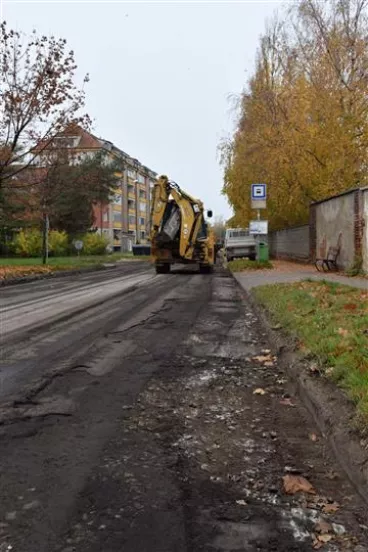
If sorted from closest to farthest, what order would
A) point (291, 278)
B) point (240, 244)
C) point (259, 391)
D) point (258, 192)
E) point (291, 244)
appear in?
point (259, 391) < point (291, 278) < point (258, 192) < point (291, 244) < point (240, 244)

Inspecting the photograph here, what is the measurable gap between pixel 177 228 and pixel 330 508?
19998 millimetres

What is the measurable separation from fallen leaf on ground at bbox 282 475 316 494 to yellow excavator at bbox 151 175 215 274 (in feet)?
63.0

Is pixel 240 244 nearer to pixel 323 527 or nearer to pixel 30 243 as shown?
pixel 30 243

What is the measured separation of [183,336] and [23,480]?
5.06 m

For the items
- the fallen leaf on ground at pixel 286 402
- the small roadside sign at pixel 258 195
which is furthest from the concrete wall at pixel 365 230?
the fallen leaf on ground at pixel 286 402

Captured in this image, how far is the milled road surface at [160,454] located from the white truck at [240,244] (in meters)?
24.4

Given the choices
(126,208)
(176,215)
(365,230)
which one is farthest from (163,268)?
(126,208)

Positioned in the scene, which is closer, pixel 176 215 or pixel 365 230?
pixel 365 230

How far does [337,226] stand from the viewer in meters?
19.5

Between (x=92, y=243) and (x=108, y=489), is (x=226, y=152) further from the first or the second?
(x=108, y=489)

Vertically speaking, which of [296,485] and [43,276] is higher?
[43,276]

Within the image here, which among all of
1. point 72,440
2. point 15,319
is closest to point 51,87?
point 15,319

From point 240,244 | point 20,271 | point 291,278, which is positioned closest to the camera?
point 291,278

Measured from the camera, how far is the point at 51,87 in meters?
23.4
